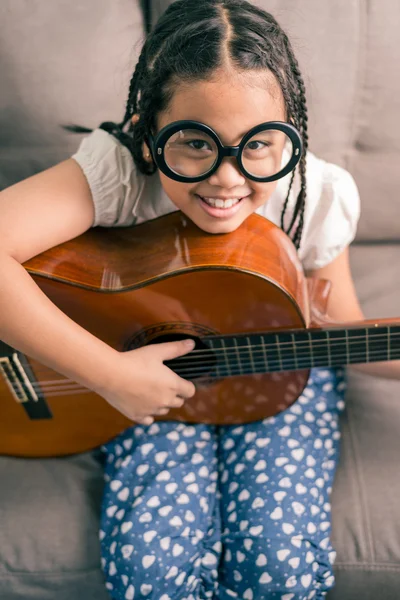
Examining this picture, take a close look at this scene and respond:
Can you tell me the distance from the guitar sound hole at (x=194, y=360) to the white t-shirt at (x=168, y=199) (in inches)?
8.8

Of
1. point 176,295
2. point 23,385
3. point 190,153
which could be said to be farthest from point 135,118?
point 23,385

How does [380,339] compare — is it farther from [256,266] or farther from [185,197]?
[185,197]

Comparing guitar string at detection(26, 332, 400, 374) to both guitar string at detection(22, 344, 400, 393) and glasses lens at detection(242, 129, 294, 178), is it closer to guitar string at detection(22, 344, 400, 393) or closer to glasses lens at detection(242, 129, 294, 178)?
guitar string at detection(22, 344, 400, 393)

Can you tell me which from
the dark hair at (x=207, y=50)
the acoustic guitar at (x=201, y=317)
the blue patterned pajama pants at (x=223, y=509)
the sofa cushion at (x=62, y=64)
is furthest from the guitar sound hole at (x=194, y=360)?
the sofa cushion at (x=62, y=64)

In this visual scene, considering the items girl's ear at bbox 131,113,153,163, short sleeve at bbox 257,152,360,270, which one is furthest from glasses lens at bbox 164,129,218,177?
short sleeve at bbox 257,152,360,270

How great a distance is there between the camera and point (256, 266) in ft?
2.89

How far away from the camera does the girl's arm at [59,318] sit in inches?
33.7

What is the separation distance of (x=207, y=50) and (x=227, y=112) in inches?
3.5

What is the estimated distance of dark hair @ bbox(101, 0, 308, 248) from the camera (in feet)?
2.51

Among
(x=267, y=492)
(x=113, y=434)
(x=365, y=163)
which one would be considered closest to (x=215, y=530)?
(x=267, y=492)

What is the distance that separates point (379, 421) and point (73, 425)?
1.95 ft

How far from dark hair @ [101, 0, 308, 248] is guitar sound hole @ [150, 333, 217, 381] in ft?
1.10

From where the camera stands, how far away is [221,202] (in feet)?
2.80

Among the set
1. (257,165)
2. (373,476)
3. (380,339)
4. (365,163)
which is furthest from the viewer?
(365,163)
